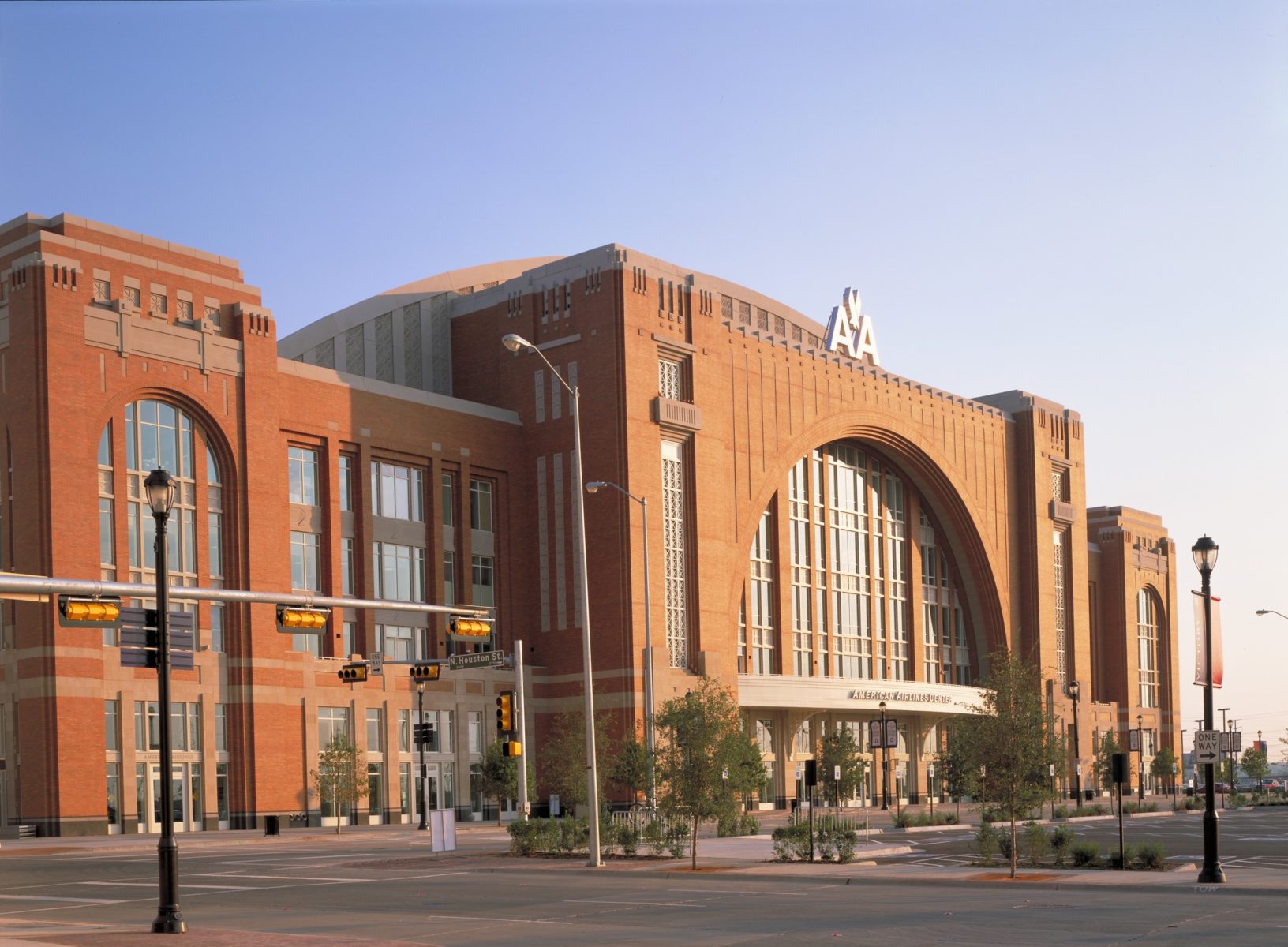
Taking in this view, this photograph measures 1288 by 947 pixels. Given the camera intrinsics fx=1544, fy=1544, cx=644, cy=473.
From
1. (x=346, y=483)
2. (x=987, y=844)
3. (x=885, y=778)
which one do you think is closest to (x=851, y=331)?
(x=885, y=778)

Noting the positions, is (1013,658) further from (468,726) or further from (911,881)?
(468,726)

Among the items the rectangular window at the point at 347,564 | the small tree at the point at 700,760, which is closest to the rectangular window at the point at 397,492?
the rectangular window at the point at 347,564

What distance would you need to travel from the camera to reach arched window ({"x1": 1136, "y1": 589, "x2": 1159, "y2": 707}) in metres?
135

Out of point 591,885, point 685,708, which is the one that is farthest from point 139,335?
point 591,885

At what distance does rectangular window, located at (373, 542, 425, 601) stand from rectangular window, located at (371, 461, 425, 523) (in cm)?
159

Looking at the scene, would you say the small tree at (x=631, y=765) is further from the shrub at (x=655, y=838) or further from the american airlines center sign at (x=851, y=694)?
the american airlines center sign at (x=851, y=694)

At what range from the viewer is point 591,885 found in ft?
103

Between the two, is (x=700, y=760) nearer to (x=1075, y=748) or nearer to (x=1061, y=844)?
(x=1061, y=844)

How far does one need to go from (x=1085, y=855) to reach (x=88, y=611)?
21.6 meters

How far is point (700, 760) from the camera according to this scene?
3872 centimetres

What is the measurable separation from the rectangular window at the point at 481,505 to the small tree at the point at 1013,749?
48.4 metres

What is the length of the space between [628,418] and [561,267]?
963cm

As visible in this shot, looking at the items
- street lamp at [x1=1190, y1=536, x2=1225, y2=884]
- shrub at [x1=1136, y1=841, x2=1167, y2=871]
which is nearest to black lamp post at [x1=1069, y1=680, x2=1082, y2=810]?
shrub at [x1=1136, y1=841, x2=1167, y2=871]

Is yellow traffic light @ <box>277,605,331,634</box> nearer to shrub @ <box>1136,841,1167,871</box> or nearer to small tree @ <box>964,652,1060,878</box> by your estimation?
small tree @ <box>964,652,1060,878</box>
